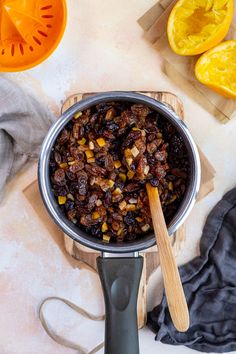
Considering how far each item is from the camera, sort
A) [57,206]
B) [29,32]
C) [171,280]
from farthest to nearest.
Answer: [29,32] → [57,206] → [171,280]

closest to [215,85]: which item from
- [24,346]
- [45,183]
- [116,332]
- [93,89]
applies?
[93,89]

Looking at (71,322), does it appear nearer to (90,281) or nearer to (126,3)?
(90,281)

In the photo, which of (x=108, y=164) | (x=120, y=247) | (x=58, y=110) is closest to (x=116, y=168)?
(x=108, y=164)

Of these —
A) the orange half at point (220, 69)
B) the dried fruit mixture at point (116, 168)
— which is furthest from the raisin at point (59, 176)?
the orange half at point (220, 69)

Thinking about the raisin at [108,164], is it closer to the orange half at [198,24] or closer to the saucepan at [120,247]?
the saucepan at [120,247]

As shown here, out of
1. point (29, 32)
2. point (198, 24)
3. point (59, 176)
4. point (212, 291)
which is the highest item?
point (198, 24)

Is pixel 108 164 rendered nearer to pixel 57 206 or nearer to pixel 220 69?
pixel 57 206
